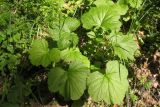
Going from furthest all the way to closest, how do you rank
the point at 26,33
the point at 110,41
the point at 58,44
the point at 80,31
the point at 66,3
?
the point at 66,3 → the point at 80,31 → the point at 26,33 → the point at 110,41 → the point at 58,44

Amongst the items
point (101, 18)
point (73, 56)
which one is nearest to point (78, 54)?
point (73, 56)

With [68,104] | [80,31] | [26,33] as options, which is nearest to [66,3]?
[80,31]

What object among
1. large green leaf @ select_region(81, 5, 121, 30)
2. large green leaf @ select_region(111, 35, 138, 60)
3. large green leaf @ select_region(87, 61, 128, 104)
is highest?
large green leaf @ select_region(81, 5, 121, 30)

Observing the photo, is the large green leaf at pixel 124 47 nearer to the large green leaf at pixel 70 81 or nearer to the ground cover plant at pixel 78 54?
the ground cover plant at pixel 78 54

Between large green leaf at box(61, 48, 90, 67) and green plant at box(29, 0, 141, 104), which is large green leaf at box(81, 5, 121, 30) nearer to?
green plant at box(29, 0, 141, 104)

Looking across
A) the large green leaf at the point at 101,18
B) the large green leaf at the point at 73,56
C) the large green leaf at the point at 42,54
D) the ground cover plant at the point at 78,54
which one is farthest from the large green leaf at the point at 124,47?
the large green leaf at the point at 42,54

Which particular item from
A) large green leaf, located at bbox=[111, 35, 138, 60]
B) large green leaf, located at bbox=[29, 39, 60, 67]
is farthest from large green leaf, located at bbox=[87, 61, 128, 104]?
large green leaf, located at bbox=[29, 39, 60, 67]

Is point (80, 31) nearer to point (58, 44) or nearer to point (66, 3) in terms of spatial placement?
point (66, 3)
